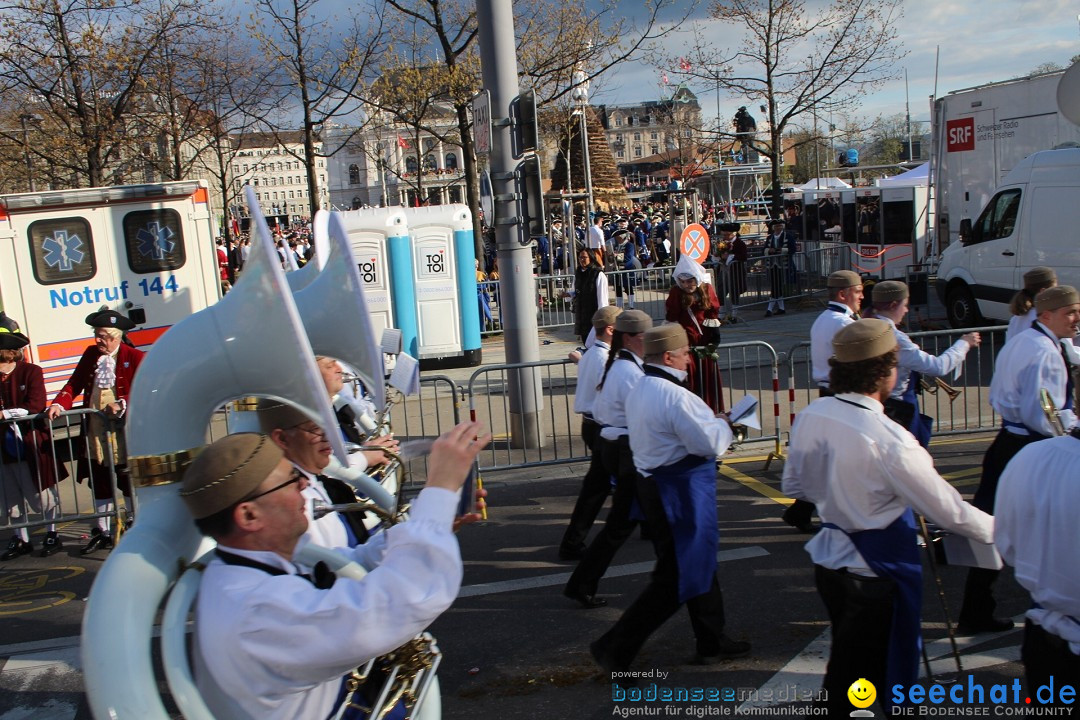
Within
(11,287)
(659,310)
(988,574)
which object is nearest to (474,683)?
(988,574)

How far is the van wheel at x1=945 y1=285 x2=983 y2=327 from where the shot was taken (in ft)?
47.3

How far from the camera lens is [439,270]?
14492mm

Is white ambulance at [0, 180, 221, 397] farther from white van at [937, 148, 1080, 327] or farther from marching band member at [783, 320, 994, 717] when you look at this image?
white van at [937, 148, 1080, 327]

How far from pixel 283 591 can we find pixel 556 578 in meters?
4.30

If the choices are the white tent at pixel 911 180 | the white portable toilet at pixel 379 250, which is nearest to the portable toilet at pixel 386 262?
the white portable toilet at pixel 379 250

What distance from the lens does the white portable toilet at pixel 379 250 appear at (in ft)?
46.3

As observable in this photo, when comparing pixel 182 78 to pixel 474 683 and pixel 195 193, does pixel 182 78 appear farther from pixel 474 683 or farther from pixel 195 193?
pixel 474 683

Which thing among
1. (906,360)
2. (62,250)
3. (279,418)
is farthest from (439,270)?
(279,418)

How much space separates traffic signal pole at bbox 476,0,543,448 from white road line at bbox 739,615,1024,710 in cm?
483

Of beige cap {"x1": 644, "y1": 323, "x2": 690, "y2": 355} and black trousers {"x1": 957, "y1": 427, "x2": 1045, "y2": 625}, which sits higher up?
beige cap {"x1": 644, "y1": 323, "x2": 690, "y2": 355}

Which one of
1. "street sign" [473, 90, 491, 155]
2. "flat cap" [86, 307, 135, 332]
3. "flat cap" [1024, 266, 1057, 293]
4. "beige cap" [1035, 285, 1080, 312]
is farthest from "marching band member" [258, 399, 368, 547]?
"street sign" [473, 90, 491, 155]

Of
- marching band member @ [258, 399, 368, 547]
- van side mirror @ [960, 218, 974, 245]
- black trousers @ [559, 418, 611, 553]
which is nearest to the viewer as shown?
marching band member @ [258, 399, 368, 547]

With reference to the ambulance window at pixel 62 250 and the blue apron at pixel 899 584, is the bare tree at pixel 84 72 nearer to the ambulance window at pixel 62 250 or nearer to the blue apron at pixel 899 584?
the ambulance window at pixel 62 250

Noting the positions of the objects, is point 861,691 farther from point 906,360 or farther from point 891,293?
point 891,293
